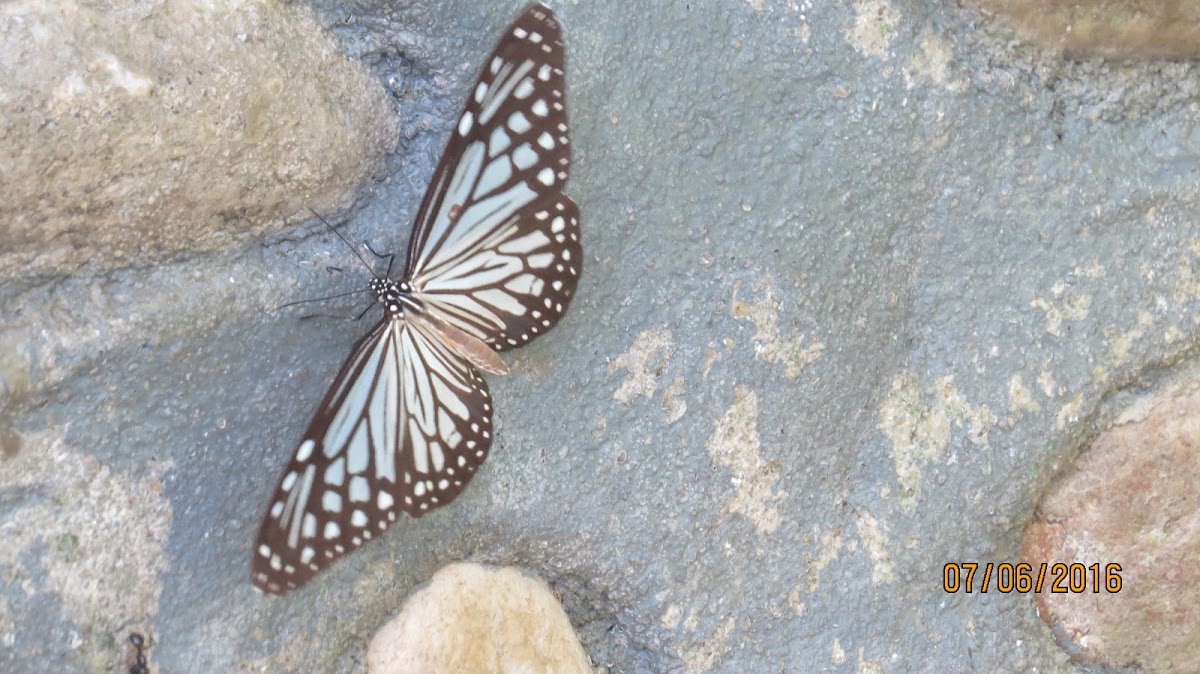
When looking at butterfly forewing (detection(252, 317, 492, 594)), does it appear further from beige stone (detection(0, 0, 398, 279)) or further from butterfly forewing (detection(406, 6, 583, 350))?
beige stone (detection(0, 0, 398, 279))

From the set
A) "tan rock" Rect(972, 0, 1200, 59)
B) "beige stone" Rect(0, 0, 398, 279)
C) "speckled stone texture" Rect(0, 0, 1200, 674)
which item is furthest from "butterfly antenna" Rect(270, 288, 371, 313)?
"tan rock" Rect(972, 0, 1200, 59)

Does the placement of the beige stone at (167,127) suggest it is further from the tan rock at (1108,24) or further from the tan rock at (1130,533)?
the tan rock at (1130,533)

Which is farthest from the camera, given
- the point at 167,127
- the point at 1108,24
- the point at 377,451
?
the point at 1108,24

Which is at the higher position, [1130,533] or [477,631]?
[1130,533]

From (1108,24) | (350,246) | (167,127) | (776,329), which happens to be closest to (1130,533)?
(776,329)

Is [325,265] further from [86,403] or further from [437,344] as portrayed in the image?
[86,403]

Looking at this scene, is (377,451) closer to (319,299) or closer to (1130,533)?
(319,299)

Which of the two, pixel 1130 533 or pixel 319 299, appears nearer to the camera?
pixel 319 299
